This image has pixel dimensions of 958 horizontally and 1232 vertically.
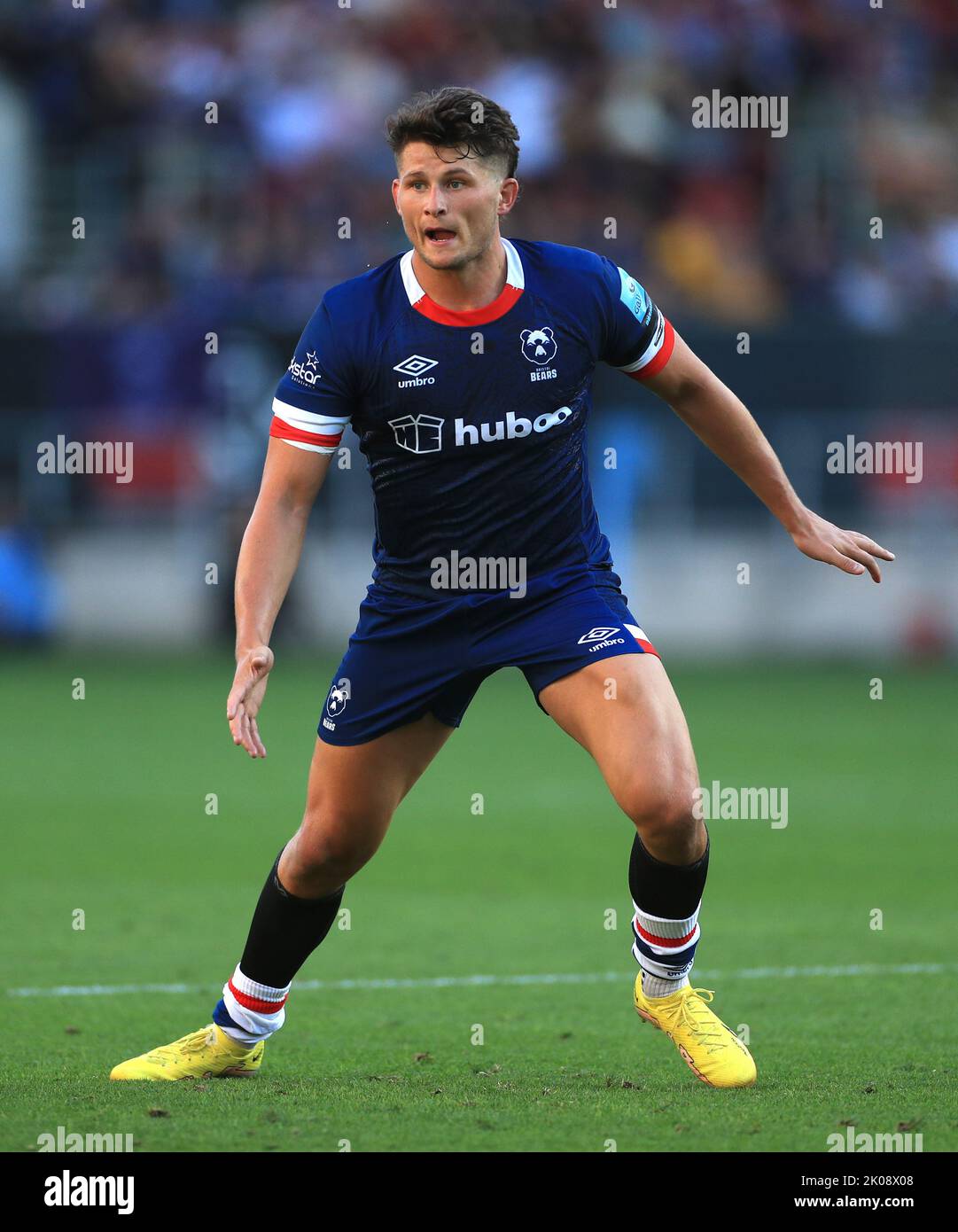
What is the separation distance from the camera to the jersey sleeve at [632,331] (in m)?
5.45

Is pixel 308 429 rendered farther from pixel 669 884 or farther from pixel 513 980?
pixel 513 980

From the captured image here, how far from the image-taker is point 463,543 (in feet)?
17.4

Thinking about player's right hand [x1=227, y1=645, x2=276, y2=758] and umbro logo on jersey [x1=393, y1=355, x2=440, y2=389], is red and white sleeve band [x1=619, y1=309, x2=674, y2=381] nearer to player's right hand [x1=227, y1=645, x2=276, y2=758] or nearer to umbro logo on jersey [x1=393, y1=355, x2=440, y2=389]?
umbro logo on jersey [x1=393, y1=355, x2=440, y2=389]

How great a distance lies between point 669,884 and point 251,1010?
1.21m

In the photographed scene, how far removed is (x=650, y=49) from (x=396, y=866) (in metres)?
16.2

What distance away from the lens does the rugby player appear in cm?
514

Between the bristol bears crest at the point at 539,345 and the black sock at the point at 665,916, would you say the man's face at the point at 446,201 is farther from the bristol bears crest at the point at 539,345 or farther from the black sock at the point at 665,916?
the black sock at the point at 665,916

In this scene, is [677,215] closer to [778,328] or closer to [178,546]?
[778,328]

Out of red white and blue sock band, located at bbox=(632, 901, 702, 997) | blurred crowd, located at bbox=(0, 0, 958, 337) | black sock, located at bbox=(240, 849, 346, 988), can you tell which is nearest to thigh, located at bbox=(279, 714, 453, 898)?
black sock, located at bbox=(240, 849, 346, 988)

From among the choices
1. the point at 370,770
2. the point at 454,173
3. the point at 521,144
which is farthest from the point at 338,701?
the point at 521,144

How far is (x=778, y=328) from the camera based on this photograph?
2150 centimetres

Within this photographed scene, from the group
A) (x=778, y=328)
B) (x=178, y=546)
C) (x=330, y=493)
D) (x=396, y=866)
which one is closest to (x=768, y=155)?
(x=778, y=328)

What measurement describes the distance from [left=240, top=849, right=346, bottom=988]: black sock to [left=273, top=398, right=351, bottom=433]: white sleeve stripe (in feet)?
3.99
